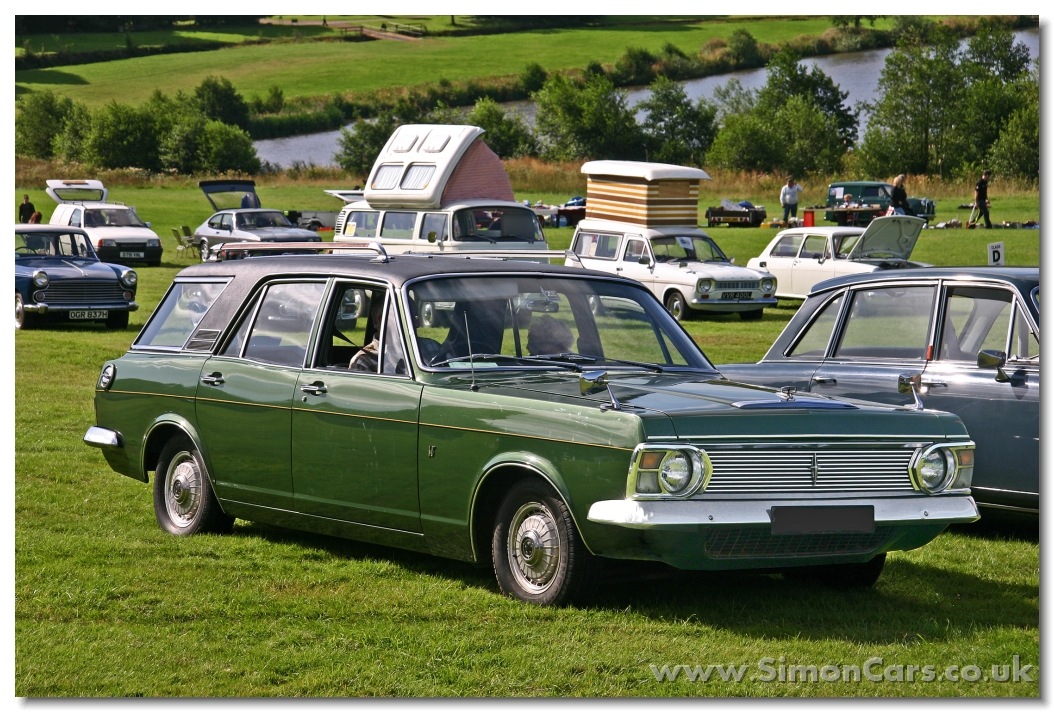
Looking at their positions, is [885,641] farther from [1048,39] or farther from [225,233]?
[225,233]

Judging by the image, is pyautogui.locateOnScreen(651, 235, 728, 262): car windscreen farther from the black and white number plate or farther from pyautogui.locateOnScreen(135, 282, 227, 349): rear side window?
pyautogui.locateOnScreen(135, 282, 227, 349): rear side window

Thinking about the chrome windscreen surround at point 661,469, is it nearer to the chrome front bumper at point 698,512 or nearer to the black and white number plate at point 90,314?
the chrome front bumper at point 698,512

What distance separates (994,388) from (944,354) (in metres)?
0.50

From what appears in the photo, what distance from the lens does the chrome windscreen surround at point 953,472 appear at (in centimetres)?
597

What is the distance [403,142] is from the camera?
2877 cm

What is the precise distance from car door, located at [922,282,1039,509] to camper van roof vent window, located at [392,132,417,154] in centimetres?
2107

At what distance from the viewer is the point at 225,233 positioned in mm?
36469

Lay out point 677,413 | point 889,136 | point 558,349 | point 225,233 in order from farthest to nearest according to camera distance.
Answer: point 889,136, point 225,233, point 558,349, point 677,413

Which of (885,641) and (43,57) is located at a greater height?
(43,57)

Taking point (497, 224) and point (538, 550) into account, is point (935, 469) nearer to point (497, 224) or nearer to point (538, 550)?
point (538, 550)

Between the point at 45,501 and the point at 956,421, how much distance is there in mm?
5802

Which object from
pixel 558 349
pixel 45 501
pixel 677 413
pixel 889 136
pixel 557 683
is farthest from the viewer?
pixel 889 136

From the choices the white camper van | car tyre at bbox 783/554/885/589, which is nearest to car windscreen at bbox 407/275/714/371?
car tyre at bbox 783/554/885/589

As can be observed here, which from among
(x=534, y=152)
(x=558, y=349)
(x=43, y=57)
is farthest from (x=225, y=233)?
(x=534, y=152)
